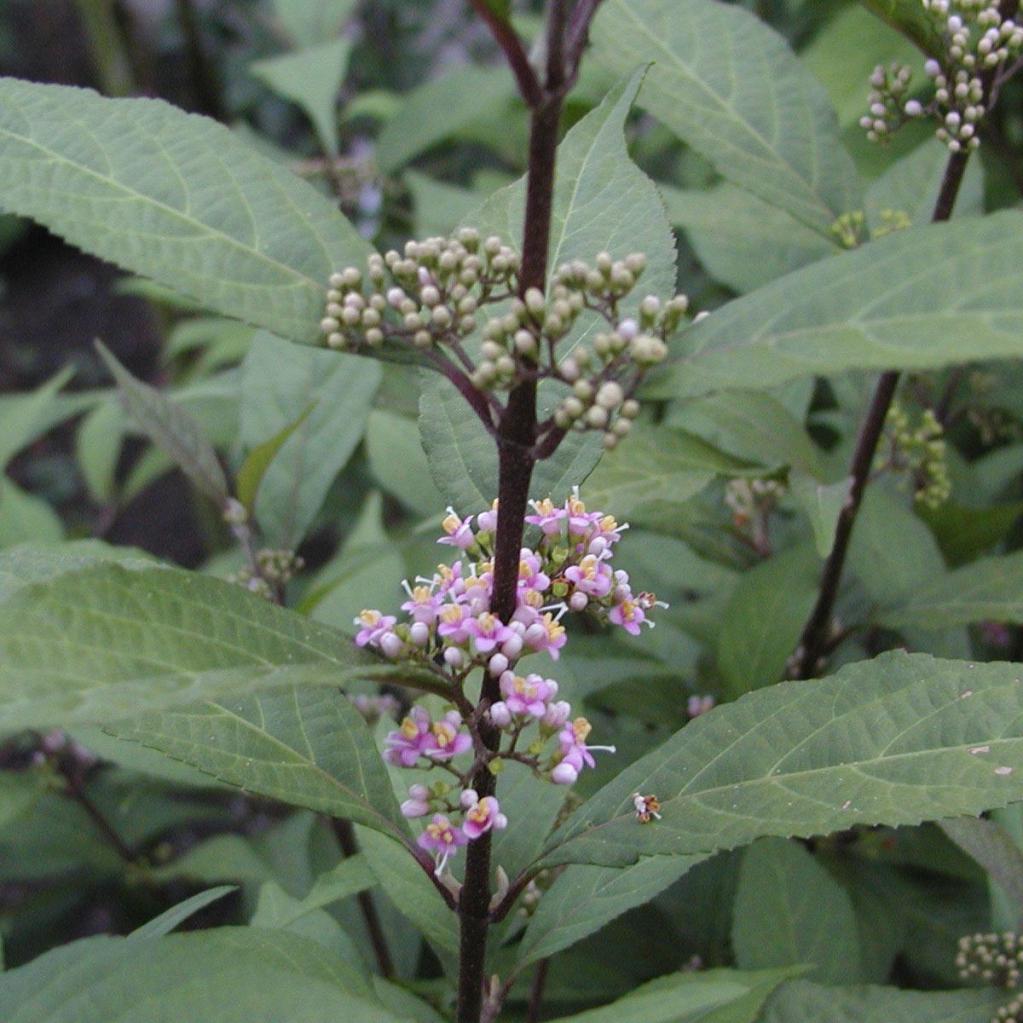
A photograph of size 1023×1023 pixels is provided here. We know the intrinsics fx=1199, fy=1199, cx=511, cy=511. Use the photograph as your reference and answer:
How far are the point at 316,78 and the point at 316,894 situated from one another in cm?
275

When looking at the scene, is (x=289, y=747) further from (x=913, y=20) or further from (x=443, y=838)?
(x=913, y=20)

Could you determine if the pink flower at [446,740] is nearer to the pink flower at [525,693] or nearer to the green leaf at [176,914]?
the pink flower at [525,693]

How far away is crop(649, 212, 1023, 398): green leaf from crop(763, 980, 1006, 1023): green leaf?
97cm

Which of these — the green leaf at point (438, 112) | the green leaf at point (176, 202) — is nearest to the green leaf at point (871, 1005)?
the green leaf at point (176, 202)

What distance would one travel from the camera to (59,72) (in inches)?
395

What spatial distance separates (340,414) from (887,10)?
1200mm

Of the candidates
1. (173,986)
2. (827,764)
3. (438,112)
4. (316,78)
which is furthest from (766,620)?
(316,78)

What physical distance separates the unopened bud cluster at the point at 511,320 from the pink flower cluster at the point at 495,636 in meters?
0.21

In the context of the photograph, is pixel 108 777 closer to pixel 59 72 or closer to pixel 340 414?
pixel 340 414

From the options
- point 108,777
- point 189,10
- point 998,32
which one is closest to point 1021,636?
point 998,32

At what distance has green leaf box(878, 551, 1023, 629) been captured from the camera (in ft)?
6.40

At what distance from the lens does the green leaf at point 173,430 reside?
7.05ft

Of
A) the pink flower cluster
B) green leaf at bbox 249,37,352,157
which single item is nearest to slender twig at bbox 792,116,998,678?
the pink flower cluster

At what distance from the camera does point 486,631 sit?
1.19 m
